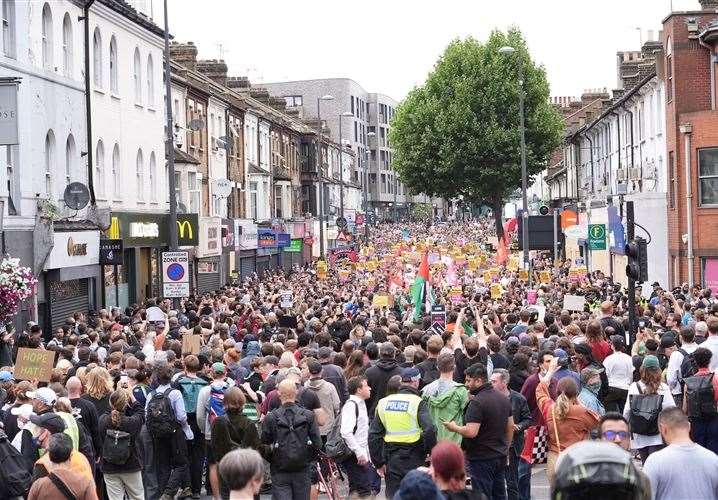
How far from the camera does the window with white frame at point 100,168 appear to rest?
33.8 m

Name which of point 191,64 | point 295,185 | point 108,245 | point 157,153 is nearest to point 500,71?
point 295,185

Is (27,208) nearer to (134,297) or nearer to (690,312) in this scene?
(134,297)

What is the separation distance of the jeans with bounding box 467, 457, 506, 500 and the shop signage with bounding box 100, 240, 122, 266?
2192cm

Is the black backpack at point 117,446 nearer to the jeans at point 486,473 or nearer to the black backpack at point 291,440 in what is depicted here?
the black backpack at point 291,440

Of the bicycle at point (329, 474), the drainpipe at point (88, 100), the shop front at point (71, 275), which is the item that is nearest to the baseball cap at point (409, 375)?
the bicycle at point (329, 474)

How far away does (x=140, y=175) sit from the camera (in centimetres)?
3850

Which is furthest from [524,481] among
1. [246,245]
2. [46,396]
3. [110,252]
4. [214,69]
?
[214,69]

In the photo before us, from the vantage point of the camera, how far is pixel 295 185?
247 feet

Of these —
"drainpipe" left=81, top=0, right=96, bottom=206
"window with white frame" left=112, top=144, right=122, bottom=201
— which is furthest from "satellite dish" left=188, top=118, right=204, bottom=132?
"drainpipe" left=81, top=0, right=96, bottom=206

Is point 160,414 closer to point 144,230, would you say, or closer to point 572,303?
point 572,303

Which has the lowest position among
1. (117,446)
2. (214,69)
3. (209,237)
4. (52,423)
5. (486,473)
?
(486,473)

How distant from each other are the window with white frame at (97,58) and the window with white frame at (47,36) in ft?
12.3

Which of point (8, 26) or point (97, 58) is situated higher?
point (97, 58)

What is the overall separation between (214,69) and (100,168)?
96.8ft
